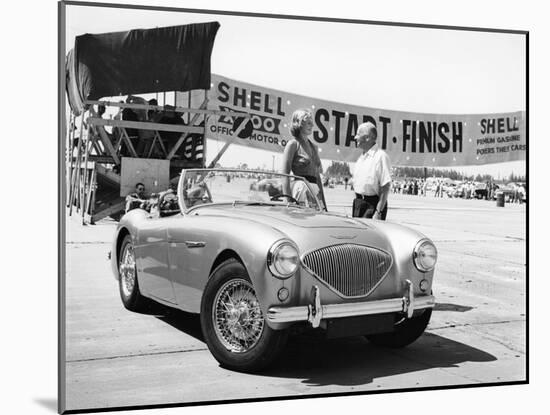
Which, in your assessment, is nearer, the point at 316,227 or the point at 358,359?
the point at 316,227

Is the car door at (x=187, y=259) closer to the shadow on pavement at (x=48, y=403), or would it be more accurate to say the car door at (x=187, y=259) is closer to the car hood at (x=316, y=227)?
the car hood at (x=316, y=227)

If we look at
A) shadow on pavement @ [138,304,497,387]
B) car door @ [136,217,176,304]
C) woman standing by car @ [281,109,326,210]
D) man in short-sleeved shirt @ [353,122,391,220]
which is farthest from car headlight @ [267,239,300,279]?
man in short-sleeved shirt @ [353,122,391,220]

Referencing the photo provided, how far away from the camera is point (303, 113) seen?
5.43m

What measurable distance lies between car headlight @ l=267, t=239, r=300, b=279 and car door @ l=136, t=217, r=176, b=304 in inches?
39.9

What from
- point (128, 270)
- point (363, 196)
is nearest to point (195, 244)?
point (128, 270)

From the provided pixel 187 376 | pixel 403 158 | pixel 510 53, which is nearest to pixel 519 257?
pixel 403 158

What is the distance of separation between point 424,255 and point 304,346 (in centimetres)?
96

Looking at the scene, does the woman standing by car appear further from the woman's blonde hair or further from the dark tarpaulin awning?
the dark tarpaulin awning

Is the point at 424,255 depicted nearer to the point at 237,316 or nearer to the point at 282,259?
the point at 282,259

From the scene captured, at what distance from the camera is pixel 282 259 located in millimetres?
3967

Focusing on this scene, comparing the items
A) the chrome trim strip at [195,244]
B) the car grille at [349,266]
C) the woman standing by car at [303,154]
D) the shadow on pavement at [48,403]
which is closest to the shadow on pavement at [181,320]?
the chrome trim strip at [195,244]

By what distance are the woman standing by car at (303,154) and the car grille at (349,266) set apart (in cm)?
108

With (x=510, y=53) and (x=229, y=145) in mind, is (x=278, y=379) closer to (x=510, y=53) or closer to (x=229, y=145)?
(x=229, y=145)

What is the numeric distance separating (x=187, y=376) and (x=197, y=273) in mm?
617
